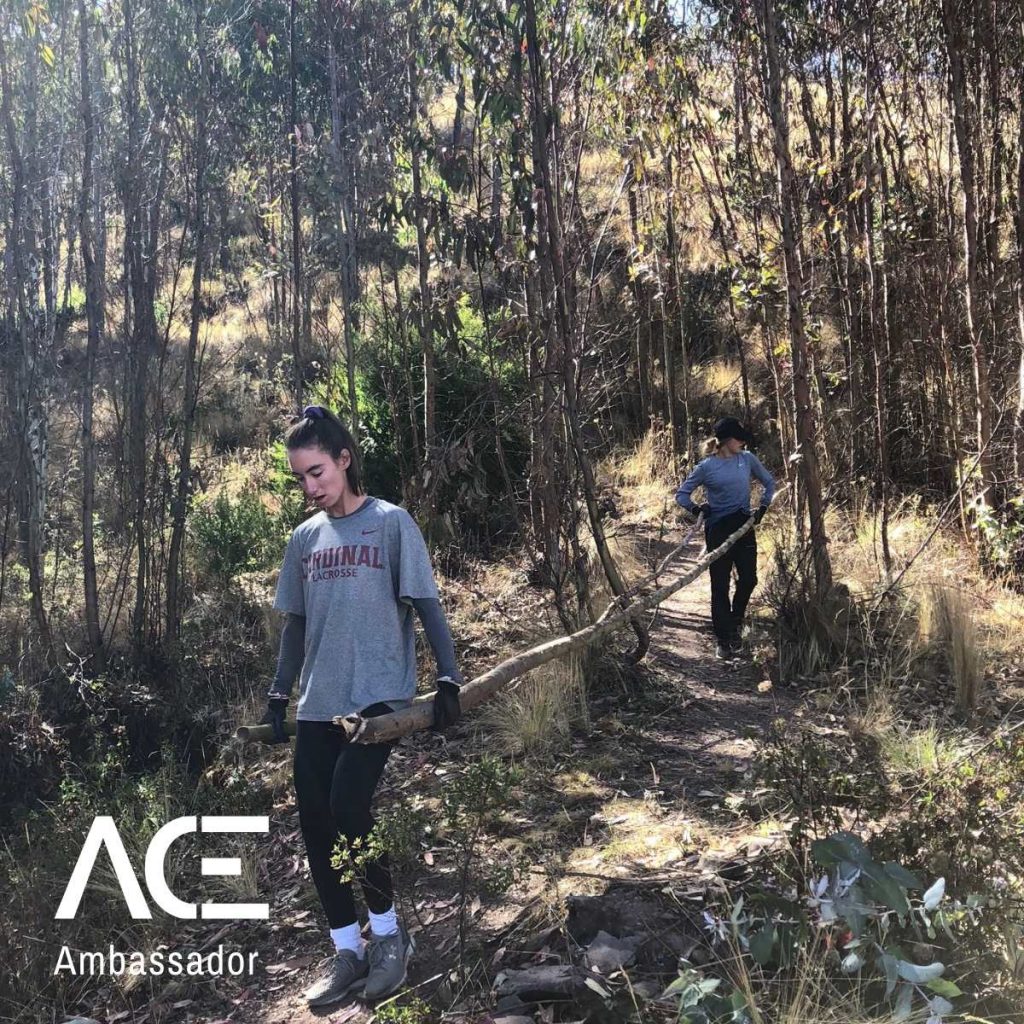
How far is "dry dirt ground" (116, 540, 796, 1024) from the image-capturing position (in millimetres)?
3197

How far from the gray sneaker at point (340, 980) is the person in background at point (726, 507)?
3.80 meters

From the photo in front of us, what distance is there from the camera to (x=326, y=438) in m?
3.25

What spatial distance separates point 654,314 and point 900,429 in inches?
171

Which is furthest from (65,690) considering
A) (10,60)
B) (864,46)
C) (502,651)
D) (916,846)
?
(864,46)

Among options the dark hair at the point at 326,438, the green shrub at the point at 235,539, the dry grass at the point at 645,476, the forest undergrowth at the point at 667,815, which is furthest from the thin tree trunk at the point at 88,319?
the dry grass at the point at 645,476

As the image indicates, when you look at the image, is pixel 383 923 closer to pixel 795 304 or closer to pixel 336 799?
pixel 336 799

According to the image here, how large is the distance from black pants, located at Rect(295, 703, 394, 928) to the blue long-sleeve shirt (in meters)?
3.75

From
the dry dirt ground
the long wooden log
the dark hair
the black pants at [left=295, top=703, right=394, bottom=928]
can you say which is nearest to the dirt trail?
the dry dirt ground

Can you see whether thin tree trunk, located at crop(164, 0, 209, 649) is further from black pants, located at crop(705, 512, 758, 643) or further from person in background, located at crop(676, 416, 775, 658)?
black pants, located at crop(705, 512, 758, 643)

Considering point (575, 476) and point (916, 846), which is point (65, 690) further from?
point (916, 846)

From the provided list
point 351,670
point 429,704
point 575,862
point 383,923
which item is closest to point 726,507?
point 575,862

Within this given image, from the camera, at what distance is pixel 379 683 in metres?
3.14

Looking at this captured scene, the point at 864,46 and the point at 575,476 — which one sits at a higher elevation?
the point at 864,46

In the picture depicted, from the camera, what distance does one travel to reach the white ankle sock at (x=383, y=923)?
126 inches
